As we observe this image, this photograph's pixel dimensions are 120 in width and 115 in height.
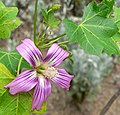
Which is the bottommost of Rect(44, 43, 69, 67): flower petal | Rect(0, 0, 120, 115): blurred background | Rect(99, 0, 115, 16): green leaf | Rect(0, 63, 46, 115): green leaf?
Rect(0, 0, 120, 115): blurred background

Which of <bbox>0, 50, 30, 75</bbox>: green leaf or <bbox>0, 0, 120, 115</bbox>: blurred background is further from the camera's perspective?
<bbox>0, 0, 120, 115</bbox>: blurred background

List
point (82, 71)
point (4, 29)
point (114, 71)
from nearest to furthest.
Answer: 1. point (4, 29)
2. point (82, 71)
3. point (114, 71)

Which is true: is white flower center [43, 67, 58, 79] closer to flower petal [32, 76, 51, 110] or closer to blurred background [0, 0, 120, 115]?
flower petal [32, 76, 51, 110]

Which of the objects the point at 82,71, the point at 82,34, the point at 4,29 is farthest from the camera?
the point at 82,71

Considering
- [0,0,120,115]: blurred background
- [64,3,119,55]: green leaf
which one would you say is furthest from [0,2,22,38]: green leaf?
[0,0,120,115]: blurred background

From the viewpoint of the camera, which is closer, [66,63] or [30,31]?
[66,63]

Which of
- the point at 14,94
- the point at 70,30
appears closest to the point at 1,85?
the point at 14,94

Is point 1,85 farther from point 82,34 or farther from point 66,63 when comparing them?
point 66,63
